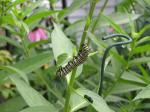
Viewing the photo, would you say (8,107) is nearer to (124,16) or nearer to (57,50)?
(57,50)

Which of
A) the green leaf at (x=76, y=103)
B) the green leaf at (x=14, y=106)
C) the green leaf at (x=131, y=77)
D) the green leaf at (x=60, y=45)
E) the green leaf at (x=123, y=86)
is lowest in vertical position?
the green leaf at (x=123, y=86)

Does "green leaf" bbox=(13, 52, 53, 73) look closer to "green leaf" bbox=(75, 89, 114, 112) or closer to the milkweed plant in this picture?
the milkweed plant

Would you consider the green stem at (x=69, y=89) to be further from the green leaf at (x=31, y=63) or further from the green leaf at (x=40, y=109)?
the green leaf at (x=31, y=63)

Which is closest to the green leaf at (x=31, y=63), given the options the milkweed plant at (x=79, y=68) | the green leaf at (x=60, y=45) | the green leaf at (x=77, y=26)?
the milkweed plant at (x=79, y=68)

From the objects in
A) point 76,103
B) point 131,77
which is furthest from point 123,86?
point 76,103

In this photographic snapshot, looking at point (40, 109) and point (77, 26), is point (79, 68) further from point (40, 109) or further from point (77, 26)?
point (77, 26)

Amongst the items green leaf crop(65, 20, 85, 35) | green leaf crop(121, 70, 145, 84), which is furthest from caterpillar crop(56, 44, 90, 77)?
green leaf crop(65, 20, 85, 35)

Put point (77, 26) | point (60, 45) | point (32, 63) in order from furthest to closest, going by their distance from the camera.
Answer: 1. point (77, 26)
2. point (32, 63)
3. point (60, 45)

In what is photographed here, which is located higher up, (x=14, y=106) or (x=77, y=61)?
(x=77, y=61)
